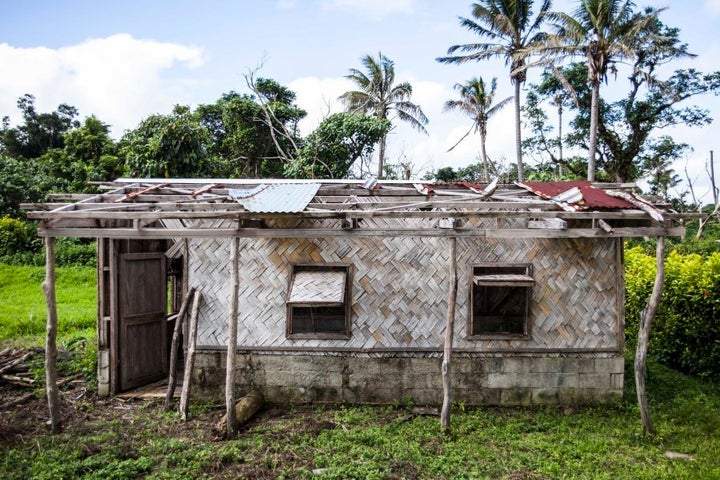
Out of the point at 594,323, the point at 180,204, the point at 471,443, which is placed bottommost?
the point at 471,443

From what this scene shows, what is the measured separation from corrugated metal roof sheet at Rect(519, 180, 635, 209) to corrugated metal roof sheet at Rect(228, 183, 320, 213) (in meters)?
2.91

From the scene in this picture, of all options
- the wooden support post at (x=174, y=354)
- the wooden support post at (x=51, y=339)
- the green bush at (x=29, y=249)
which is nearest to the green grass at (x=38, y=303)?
the green bush at (x=29, y=249)

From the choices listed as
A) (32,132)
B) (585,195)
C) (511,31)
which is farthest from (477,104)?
(32,132)

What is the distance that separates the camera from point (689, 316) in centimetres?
712

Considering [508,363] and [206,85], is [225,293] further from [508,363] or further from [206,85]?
[206,85]

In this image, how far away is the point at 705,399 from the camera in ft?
20.2

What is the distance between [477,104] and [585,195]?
17297 millimetres

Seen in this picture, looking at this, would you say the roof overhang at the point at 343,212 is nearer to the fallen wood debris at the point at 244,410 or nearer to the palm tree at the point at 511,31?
the fallen wood debris at the point at 244,410

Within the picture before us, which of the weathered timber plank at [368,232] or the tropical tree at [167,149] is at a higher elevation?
the tropical tree at [167,149]

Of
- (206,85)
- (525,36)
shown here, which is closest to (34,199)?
(206,85)

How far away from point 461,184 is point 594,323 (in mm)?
2538

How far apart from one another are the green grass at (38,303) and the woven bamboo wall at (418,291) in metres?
4.90

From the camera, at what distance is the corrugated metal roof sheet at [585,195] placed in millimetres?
5148

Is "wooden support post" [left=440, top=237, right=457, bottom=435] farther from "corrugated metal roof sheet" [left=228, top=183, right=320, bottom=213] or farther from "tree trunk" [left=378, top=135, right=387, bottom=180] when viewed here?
"tree trunk" [left=378, top=135, right=387, bottom=180]
